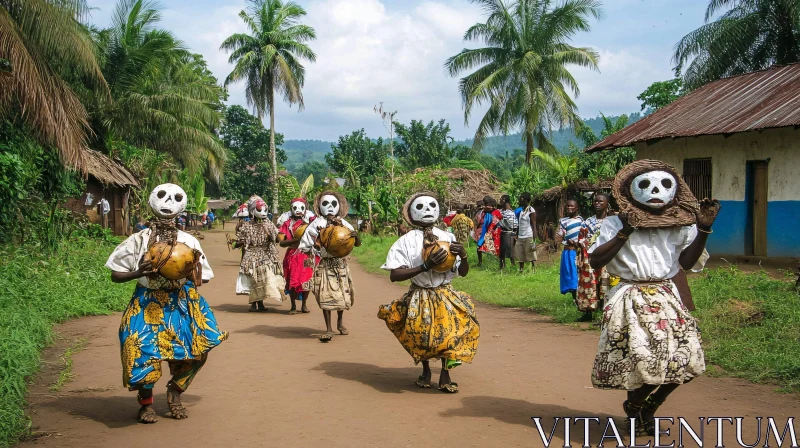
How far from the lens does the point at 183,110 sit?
27.1 metres

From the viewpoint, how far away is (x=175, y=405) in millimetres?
5535

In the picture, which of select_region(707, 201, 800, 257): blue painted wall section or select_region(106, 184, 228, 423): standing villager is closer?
select_region(106, 184, 228, 423): standing villager

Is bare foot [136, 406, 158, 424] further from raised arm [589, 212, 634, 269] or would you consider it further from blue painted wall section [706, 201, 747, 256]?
blue painted wall section [706, 201, 747, 256]

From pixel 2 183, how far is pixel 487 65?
76.3 feet

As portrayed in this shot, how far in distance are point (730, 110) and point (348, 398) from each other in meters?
12.0

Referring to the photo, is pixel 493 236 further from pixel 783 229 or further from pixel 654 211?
pixel 654 211

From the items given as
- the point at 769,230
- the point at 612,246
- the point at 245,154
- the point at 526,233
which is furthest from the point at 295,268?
the point at 245,154

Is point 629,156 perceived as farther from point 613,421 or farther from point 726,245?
point 613,421

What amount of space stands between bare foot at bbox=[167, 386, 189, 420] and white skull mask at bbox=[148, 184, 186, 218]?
133 centimetres

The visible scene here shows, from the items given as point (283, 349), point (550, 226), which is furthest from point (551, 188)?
point (283, 349)

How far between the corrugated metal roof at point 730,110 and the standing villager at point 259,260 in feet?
27.6

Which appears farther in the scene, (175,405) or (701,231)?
(175,405)

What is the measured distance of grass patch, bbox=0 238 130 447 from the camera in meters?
5.79

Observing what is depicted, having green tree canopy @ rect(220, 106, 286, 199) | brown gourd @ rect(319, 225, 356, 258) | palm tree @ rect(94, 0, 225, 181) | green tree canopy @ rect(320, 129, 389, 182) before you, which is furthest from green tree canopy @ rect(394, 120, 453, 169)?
brown gourd @ rect(319, 225, 356, 258)
